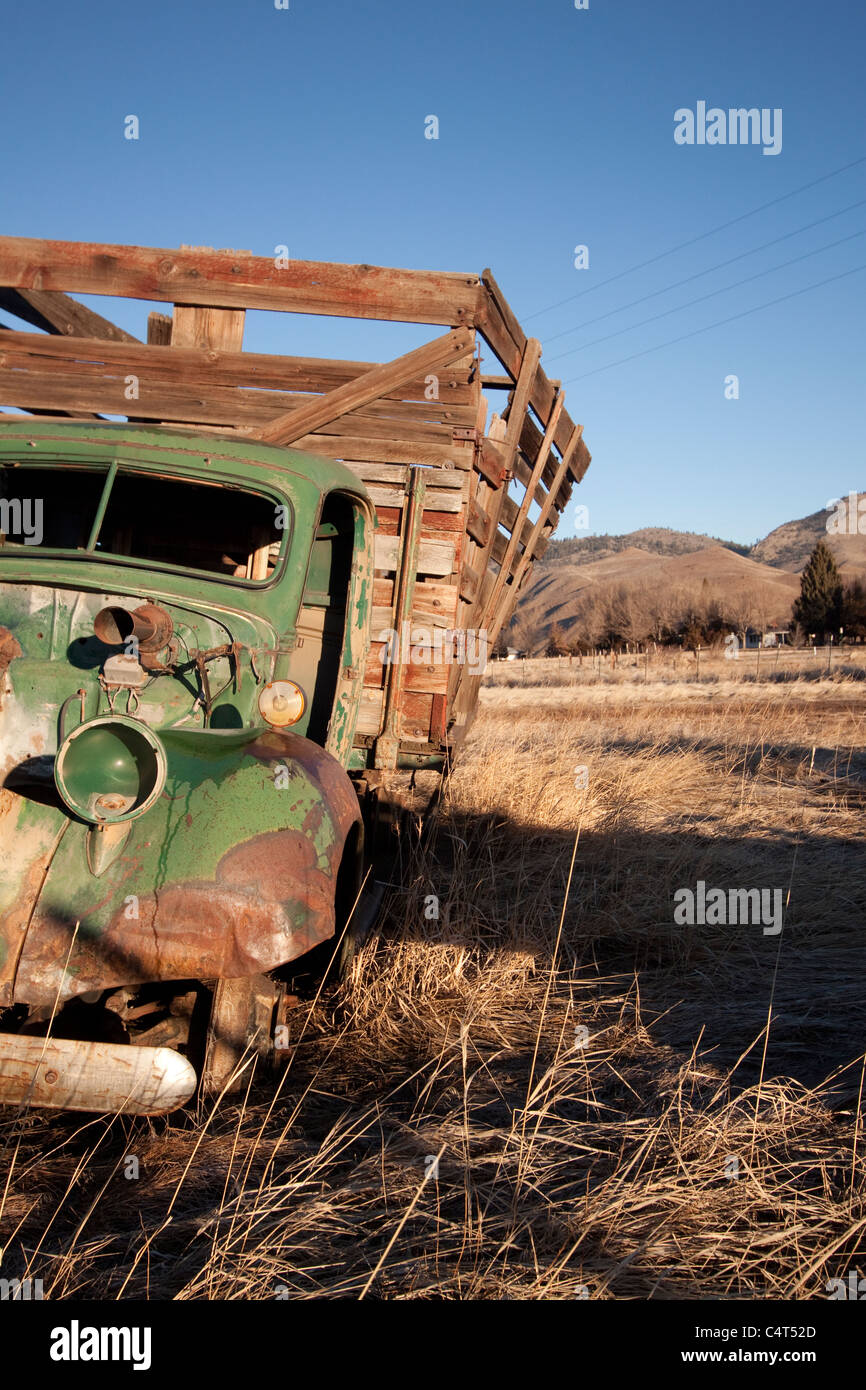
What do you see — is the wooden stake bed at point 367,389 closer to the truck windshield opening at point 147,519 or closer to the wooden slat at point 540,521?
the truck windshield opening at point 147,519

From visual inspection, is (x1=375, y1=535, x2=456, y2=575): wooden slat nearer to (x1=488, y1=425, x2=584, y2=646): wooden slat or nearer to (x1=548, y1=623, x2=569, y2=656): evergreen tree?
(x1=488, y1=425, x2=584, y2=646): wooden slat

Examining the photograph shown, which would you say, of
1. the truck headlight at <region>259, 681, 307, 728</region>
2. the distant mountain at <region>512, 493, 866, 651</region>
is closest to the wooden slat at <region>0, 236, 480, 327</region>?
the truck headlight at <region>259, 681, 307, 728</region>

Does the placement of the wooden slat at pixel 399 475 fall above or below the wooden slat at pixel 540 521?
below

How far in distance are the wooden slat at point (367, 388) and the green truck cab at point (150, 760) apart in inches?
40.3

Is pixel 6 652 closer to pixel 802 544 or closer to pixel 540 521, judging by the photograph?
pixel 540 521

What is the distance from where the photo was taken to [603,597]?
5506cm

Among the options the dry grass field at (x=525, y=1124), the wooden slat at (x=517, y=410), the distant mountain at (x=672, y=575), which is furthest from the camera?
the distant mountain at (x=672, y=575)

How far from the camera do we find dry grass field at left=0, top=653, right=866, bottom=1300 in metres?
2.18

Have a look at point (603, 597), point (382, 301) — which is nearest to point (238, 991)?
point (382, 301)

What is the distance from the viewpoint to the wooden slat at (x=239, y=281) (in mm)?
5504

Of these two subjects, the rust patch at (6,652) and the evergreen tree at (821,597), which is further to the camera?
the evergreen tree at (821,597)

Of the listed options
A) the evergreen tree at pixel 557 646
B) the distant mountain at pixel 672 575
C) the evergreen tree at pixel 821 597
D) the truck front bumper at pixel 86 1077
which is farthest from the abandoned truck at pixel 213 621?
the evergreen tree at pixel 557 646

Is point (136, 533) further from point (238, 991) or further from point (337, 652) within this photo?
point (238, 991)

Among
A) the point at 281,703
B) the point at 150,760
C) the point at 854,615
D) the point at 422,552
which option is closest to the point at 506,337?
the point at 422,552
